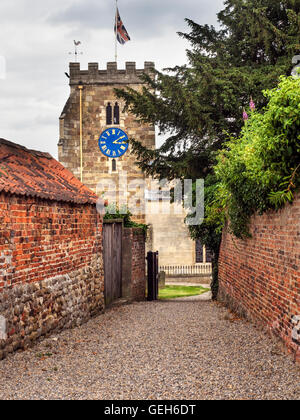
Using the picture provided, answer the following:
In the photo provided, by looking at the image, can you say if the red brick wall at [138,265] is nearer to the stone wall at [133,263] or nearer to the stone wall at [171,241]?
the stone wall at [133,263]

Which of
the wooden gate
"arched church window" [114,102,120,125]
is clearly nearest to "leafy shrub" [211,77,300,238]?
the wooden gate

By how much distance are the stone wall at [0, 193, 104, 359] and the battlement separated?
59.7 ft

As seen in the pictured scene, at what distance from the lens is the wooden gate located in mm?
11008

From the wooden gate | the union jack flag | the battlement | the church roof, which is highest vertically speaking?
the union jack flag

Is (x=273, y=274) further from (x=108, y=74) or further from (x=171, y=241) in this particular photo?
(x=171, y=241)

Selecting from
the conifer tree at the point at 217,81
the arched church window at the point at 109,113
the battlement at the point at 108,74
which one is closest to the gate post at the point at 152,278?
the conifer tree at the point at 217,81

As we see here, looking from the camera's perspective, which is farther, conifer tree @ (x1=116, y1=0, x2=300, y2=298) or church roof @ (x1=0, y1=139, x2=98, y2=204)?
conifer tree @ (x1=116, y1=0, x2=300, y2=298)

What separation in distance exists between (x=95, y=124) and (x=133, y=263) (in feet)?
48.9

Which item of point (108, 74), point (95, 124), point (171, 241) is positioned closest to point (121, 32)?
point (108, 74)

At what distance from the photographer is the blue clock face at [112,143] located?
25.9 metres

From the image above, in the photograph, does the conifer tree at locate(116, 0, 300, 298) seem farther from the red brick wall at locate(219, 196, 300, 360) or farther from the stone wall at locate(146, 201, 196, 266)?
the stone wall at locate(146, 201, 196, 266)

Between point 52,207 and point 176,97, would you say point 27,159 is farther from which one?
point 176,97

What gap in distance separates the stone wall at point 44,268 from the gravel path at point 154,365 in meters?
0.33
